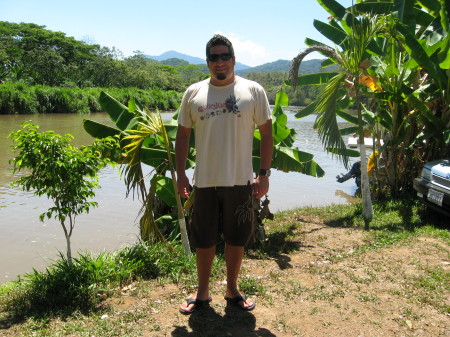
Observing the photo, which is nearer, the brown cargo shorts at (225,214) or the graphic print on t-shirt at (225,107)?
the graphic print on t-shirt at (225,107)

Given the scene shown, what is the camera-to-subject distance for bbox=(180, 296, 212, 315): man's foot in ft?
11.1

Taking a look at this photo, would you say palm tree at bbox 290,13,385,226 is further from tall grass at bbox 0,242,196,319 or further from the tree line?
the tree line

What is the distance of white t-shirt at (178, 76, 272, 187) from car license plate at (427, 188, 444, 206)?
3626 mm

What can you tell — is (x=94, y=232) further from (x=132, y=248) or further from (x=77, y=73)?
(x=77, y=73)

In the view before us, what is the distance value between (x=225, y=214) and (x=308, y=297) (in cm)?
116

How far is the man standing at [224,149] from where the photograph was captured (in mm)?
3078

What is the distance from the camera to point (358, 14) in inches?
287

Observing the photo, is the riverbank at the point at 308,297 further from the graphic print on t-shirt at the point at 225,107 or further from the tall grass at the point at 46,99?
the tall grass at the point at 46,99

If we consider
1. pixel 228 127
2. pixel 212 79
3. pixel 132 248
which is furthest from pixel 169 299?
pixel 212 79

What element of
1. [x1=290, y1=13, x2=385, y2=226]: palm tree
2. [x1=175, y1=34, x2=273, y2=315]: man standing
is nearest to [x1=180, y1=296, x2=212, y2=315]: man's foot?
[x1=175, y1=34, x2=273, y2=315]: man standing

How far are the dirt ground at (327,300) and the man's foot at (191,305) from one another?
0.13 feet

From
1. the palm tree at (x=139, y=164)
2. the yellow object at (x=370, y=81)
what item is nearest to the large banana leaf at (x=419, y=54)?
the yellow object at (x=370, y=81)

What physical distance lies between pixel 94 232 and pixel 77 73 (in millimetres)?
46216

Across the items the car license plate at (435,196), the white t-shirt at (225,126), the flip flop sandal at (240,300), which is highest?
the white t-shirt at (225,126)
